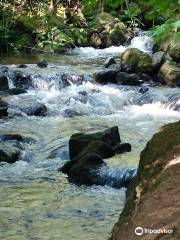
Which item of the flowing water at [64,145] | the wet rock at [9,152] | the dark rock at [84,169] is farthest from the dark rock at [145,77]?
the dark rock at [84,169]

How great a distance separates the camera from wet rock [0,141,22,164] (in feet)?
26.2

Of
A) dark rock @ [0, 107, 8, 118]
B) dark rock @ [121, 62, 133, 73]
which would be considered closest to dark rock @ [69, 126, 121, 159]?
dark rock @ [0, 107, 8, 118]

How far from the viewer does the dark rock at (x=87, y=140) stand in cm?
801

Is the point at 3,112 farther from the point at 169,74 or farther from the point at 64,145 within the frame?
the point at 169,74

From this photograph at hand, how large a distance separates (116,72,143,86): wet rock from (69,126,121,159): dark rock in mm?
6049

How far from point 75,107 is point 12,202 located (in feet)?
21.0

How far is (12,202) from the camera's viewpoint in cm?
625

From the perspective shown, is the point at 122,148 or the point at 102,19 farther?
the point at 102,19

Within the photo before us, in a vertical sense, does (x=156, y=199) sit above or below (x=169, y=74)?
A: above

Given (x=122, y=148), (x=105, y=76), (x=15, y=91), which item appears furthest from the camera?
(x=105, y=76)

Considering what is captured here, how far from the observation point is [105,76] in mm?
14672

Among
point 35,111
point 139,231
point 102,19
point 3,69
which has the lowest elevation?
point 35,111

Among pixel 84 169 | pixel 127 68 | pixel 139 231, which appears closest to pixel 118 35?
pixel 127 68

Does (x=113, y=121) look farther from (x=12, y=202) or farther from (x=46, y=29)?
(x=46, y=29)
